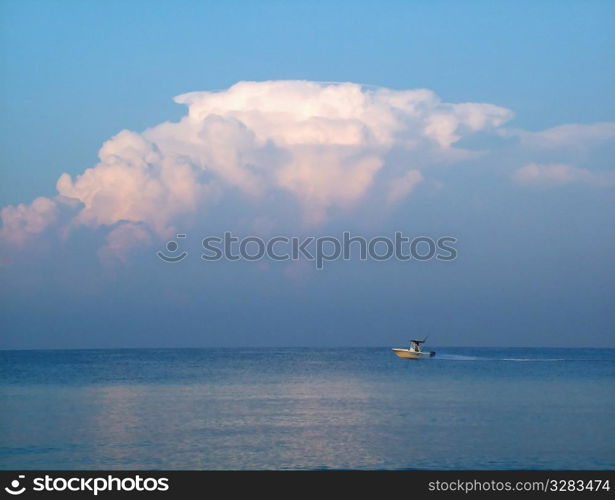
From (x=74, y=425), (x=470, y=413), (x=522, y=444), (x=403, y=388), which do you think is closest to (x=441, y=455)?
(x=522, y=444)

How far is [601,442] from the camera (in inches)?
1152

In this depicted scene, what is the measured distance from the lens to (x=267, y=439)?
98.1 feet

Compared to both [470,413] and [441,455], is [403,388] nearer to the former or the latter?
[470,413]

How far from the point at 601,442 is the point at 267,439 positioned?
40.4ft

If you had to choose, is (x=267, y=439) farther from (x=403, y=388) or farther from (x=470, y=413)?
(x=403, y=388)

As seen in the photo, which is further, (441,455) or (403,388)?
(403,388)
